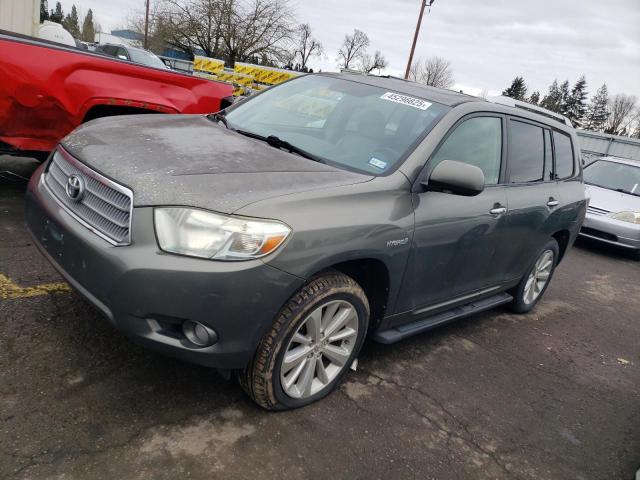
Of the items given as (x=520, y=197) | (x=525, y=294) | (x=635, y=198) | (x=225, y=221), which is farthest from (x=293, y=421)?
(x=635, y=198)

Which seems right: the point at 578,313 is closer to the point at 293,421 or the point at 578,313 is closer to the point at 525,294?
the point at 525,294

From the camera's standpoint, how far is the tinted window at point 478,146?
3.20 meters

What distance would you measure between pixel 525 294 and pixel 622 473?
2094 millimetres

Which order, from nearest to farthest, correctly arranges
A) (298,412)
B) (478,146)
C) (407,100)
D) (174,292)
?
(174,292) → (298,412) → (407,100) → (478,146)

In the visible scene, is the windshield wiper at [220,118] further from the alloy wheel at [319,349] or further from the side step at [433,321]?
the side step at [433,321]

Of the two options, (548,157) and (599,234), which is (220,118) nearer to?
(548,157)

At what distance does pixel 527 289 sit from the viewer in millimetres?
4777

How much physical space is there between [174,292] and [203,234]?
0.87ft

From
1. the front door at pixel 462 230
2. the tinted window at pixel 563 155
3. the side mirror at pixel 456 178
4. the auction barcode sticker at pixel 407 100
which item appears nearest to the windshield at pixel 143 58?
the tinted window at pixel 563 155

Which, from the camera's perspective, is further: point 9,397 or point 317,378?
point 317,378

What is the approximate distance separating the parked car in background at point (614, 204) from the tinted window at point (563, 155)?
380 cm

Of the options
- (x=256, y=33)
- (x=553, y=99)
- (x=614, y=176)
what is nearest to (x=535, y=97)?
(x=553, y=99)

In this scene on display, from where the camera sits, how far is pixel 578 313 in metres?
5.42

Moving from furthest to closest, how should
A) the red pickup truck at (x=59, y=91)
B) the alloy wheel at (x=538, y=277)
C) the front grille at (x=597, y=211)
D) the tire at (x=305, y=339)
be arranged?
1. the front grille at (x=597, y=211)
2. the alloy wheel at (x=538, y=277)
3. the red pickup truck at (x=59, y=91)
4. the tire at (x=305, y=339)
